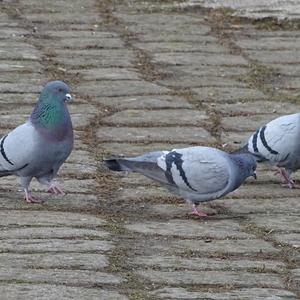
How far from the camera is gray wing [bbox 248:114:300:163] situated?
6402mm

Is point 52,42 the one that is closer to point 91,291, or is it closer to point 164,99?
point 164,99

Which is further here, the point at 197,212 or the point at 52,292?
the point at 197,212

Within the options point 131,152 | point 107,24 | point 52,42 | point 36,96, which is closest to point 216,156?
point 131,152

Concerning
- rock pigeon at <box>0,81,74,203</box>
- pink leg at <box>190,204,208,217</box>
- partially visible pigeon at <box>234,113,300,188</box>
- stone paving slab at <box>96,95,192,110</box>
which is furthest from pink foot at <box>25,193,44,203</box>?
stone paving slab at <box>96,95,192,110</box>

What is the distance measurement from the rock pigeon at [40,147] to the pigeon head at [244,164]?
0.79m

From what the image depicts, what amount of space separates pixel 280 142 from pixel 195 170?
83cm

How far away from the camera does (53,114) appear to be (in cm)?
586

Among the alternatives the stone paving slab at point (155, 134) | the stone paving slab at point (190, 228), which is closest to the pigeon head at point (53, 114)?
the stone paving slab at point (190, 228)

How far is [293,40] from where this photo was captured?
31.0 ft

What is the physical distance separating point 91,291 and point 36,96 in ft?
11.1

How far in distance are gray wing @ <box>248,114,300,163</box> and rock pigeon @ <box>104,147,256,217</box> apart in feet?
1.95

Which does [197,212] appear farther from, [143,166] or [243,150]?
[243,150]

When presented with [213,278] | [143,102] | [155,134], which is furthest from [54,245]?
[143,102]

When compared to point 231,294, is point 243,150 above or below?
below
